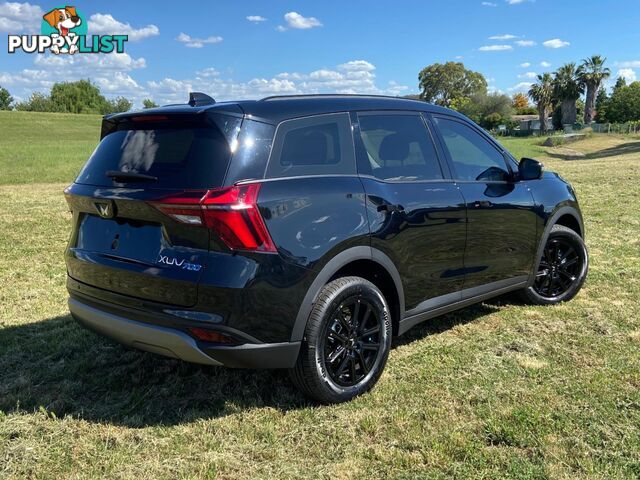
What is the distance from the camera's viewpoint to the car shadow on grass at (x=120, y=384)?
3385mm

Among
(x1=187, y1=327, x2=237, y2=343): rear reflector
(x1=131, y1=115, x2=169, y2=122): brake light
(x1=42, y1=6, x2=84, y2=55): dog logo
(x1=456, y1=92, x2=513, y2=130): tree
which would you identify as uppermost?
(x1=456, y1=92, x2=513, y2=130): tree

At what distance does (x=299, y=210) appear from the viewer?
3.05 m

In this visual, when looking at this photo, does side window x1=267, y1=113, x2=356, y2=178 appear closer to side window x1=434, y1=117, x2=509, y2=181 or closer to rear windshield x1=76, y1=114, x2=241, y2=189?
rear windshield x1=76, y1=114, x2=241, y2=189

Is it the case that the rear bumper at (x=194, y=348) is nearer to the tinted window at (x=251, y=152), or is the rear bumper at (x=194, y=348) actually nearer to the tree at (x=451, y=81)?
the tinted window at (x=251, y=152)

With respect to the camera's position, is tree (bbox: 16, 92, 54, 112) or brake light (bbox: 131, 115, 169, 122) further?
tree (bbox: 16, 92, 54, 112)

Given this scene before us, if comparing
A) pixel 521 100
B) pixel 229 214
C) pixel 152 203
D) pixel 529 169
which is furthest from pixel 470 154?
pixel 521 100

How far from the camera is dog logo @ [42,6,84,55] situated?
35.0m

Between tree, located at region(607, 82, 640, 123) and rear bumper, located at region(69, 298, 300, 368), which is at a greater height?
tree, located at region(607, 82, 640, 123)

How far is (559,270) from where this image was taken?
5258mm

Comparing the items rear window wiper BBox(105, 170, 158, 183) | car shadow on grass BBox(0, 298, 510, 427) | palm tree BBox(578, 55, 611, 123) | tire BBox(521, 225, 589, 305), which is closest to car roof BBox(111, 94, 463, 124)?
rear window wiper BBox(105, 170, 158, 183)

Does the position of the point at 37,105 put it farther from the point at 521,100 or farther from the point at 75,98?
the point at 521,100

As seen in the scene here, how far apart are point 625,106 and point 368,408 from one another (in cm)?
8812

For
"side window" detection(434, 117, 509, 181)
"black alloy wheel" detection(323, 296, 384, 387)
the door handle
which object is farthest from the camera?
"side window" detection(434, 117, 509, 181)

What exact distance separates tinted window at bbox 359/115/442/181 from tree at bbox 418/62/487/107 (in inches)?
4347
